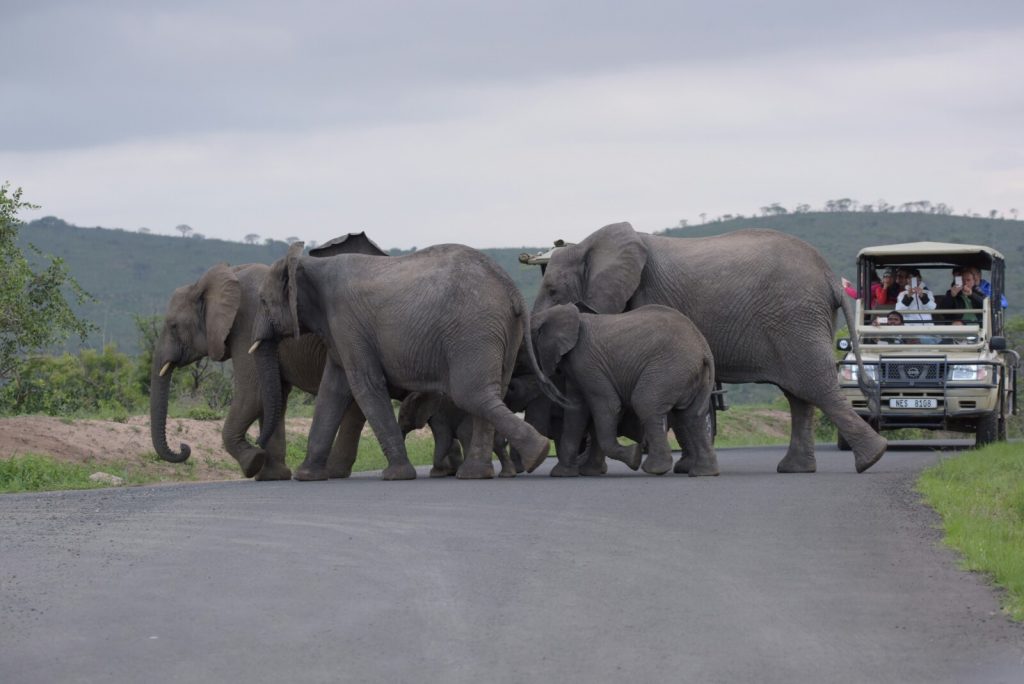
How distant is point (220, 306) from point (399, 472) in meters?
3.22

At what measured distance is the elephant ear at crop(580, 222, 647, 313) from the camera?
19.3m

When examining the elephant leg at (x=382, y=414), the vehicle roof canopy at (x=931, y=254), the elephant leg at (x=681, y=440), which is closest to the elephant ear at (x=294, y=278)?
the elephant leg at (x=382, y=414)

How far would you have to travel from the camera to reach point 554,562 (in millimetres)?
10164

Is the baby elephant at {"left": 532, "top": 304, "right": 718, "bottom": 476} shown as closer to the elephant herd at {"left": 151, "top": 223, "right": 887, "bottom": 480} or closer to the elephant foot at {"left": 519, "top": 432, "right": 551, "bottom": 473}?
the elephant herd at {"left": 151, "top": 223, "right": 887, "bottom": 480}

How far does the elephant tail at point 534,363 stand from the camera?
17391 mm

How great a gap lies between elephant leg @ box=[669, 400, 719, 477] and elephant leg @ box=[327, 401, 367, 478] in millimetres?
3702

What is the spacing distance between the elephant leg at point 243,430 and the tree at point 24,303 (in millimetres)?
3983

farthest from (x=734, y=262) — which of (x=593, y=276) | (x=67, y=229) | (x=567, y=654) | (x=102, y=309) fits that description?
(x=67, y=229)

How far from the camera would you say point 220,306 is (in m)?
19.4

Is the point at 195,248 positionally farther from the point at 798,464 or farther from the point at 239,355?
the point at 798,464

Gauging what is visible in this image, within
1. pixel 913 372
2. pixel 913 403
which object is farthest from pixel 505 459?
pixel 913 372

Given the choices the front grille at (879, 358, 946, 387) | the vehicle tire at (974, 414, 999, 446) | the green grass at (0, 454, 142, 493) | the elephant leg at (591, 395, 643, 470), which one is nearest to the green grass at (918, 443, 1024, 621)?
the front grille at (879, 358, 946, 387)

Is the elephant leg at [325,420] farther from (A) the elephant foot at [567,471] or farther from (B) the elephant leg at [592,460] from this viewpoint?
(B) the elephant leg at [592,460]

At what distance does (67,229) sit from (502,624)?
11967cm
